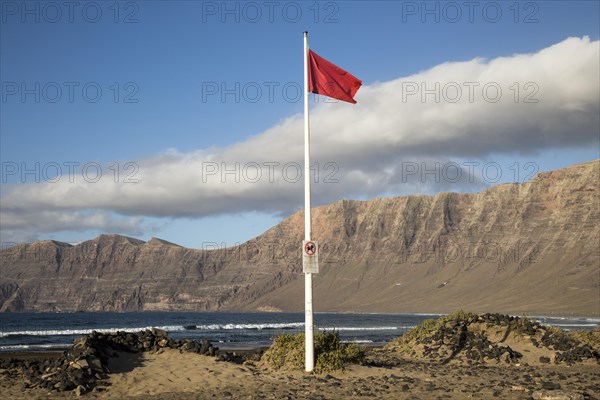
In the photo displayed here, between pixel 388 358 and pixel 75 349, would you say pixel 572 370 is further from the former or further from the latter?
pixel 75 349

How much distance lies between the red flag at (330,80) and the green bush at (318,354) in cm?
738

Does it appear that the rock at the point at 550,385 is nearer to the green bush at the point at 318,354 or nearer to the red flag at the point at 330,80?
the green bush at the point at 318,354

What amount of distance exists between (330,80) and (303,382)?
27.8 ft

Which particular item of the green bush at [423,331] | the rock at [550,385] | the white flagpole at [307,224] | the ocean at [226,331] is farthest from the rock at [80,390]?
the green bush at [423,331]

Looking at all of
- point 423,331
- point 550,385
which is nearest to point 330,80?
point 550,385

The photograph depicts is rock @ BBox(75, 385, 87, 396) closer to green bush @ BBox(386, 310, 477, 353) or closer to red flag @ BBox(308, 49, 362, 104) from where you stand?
red flag @ BBox(308, 49, 362, 104)

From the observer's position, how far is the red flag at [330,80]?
1866 cm

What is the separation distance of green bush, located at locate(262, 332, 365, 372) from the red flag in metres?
7.38

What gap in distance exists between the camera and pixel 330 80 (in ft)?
61.6

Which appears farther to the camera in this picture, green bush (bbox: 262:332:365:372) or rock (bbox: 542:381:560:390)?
green bush (bbox: 262:332:365:372)

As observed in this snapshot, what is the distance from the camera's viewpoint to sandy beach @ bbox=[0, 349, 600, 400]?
1642 centimetres

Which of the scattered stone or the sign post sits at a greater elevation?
the sign post

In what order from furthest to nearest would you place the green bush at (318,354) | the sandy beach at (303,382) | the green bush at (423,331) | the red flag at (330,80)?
the green bush at (423,331) < the green bush at (318,354) < the red flag at (330,80) < the sandy beach at (303,382)

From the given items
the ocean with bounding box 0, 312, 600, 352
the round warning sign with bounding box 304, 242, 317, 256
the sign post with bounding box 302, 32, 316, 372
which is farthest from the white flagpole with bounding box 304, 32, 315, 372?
the ocean with bounding box 0, 312, 600, 352
